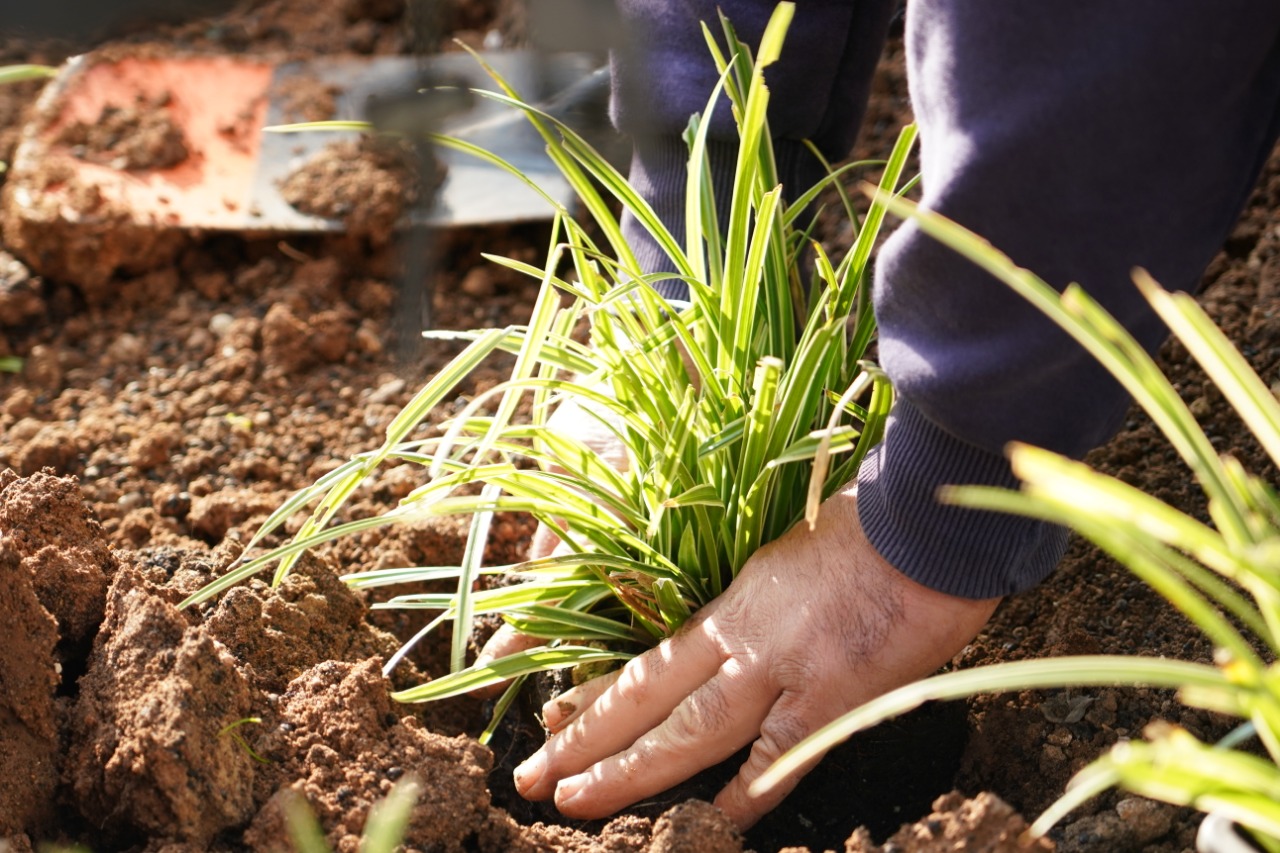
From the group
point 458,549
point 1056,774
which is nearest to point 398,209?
point 458,549

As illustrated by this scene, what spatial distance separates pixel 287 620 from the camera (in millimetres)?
1332

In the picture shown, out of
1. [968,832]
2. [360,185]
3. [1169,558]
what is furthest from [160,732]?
[360,185]

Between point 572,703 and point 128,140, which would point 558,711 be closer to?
point 572,703

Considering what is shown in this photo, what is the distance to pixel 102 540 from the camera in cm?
133

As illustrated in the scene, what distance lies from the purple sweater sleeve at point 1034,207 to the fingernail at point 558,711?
0.41 m

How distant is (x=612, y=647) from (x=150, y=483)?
32.0 inches

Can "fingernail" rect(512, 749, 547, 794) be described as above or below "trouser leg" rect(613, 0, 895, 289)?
below

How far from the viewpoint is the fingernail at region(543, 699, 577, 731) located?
133cm

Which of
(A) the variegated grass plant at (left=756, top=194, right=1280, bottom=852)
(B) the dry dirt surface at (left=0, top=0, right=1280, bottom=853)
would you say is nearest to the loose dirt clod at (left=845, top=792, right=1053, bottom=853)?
(B) the dry dirt surface at (left=0, top=0, right=1280, bottom=853)

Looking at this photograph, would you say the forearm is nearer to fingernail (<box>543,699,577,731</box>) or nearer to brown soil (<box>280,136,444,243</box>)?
fingernail (<box>543,699,577,731</box>)

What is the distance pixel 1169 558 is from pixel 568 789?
71cm

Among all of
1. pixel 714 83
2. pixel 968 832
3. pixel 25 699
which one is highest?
pixel 714 83

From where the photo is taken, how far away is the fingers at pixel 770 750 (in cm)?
117

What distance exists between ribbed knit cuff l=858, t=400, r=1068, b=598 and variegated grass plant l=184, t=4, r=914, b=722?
0.31 feet
